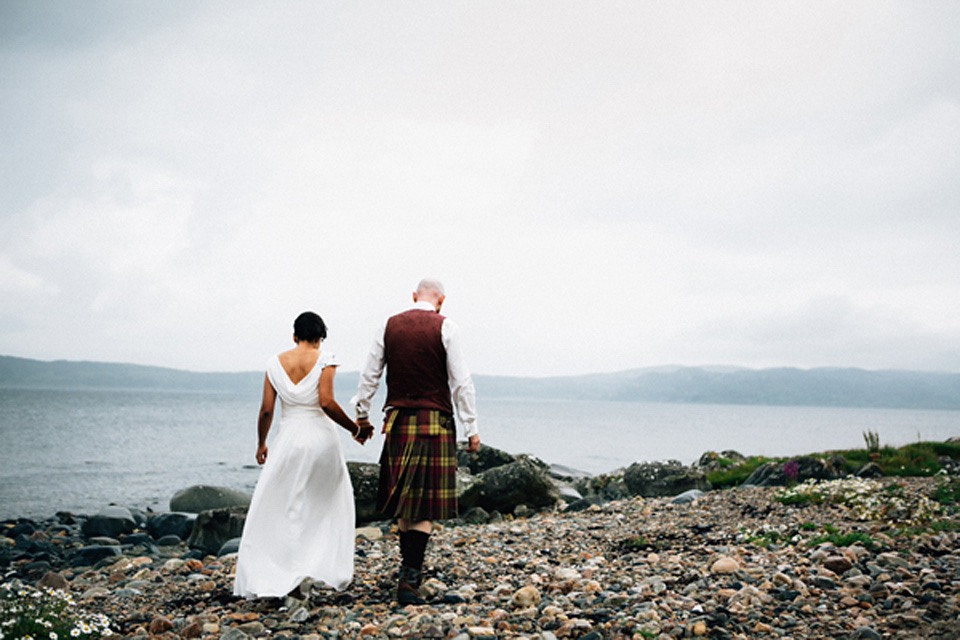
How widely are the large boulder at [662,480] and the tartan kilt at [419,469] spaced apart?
9937 millimetres

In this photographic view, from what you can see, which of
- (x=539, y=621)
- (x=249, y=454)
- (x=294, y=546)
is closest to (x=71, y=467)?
(x=249, y=454)

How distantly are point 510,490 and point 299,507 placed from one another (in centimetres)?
814

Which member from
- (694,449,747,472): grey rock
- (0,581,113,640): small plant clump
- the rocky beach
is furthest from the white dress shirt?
(694,449,747,472): grey rock

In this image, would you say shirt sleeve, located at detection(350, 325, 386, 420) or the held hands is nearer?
the held hands

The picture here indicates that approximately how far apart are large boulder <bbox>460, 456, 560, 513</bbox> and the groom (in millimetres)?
7184

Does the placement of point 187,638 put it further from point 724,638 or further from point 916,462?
point 916,462

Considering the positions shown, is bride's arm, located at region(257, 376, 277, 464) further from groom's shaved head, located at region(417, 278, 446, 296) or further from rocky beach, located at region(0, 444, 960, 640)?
groom's shaved head, located at region(417, 278, 446, 296)

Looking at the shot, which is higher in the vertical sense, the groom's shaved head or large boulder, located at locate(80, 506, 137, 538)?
the groom's shaved head

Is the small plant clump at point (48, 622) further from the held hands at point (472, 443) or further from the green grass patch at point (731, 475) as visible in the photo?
the green grass patch at point (731, 475)

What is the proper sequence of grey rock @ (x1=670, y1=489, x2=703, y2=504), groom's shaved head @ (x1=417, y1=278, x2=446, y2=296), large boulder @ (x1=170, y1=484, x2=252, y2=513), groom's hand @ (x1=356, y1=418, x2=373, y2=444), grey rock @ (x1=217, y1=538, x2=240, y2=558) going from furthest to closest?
large boulder @ (x1=170, y1=484, x2=252, y2=513) < grey rock @ (x1=670, y1=489, x2=703, y2=504) < grey rock @ (x1=217, y1=538, x2=240, y2=558) < groom's shaved head @ (x1=417, y1=278, x2=446, y2=296) < groom's hand @ (x1=356, y1=418, x2=373, y2=444)

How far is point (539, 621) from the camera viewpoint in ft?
17.1

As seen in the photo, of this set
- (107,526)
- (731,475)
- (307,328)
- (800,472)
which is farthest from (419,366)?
(107,526)

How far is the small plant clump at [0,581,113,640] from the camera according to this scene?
A: 459 cm

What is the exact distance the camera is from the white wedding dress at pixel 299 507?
587 cm
